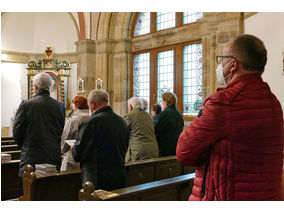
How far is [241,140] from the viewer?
157 cm

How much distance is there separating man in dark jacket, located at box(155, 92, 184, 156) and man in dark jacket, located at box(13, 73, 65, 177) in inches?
65.9

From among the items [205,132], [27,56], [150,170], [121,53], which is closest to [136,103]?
[150,170]

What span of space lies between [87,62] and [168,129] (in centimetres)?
801

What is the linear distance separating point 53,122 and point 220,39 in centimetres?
524

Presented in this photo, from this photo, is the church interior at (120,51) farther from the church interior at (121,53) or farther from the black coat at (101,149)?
the black coat at (101,149)

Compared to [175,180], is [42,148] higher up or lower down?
higher up

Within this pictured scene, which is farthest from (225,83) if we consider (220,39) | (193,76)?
(193,76)

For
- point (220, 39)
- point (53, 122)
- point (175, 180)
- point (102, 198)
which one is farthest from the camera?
point (220, 39)

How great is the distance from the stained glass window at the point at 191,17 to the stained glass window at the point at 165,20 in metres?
0.43

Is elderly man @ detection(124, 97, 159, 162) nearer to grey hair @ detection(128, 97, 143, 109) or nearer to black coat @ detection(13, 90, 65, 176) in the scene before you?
grey hair @ detection(128, 97, 143, 109)

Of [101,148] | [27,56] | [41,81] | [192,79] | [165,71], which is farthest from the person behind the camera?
[27,56]

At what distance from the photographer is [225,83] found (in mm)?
1788

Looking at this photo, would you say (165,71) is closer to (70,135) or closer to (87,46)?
(87,46)

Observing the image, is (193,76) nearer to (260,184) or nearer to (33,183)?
(33,183)
